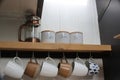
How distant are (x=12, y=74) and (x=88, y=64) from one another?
0.47 m

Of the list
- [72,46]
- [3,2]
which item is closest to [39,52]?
[72,46]

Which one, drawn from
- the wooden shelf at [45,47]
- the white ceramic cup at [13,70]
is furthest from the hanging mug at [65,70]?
the white ceramic cup at [13,70]

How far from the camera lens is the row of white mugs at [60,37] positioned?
4.63 ft

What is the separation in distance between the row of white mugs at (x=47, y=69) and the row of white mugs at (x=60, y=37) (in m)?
0.12

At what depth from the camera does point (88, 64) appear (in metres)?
1.41

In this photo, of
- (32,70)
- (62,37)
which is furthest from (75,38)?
(32,70)

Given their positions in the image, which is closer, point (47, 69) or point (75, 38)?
point (47, 69)

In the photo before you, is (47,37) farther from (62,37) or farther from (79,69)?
(79,69)

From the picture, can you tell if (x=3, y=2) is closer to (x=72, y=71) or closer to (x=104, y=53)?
(x=72, y=71)

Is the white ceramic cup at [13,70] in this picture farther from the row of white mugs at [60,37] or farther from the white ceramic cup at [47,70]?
the row of white mugs at [60,37]

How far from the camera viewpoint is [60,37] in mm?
1431

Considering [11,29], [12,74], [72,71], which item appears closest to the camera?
[12,74]

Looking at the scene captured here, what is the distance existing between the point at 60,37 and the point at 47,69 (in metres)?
0.24

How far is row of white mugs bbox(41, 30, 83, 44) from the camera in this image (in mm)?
1411
